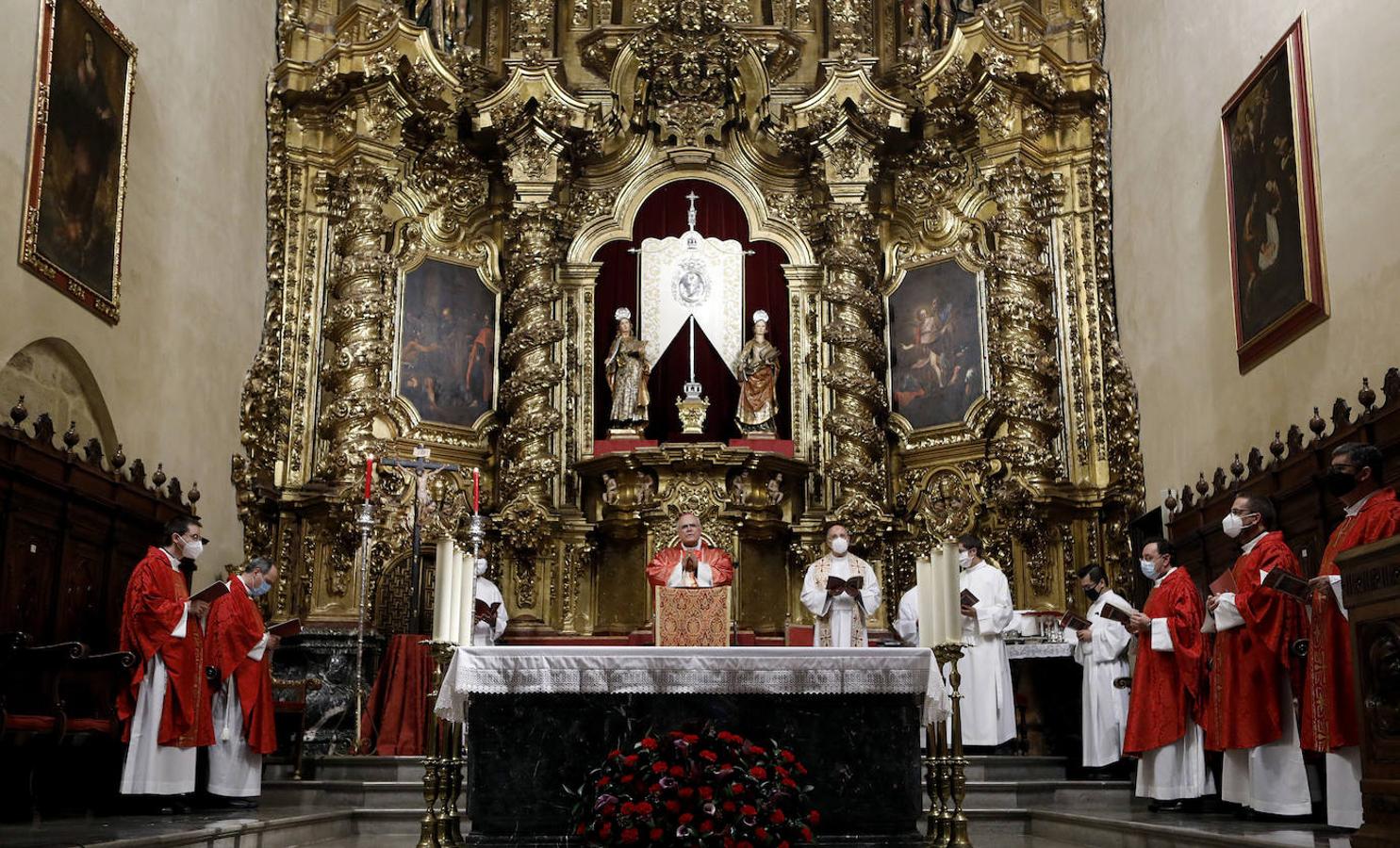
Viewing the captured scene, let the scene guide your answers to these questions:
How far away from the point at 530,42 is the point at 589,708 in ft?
33.2

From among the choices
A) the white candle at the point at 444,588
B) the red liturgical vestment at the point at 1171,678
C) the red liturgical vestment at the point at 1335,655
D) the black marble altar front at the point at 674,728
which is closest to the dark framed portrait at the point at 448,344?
the black marble altar front at the point at 674,728

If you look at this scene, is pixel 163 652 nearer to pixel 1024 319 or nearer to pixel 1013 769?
pixel 1013 769

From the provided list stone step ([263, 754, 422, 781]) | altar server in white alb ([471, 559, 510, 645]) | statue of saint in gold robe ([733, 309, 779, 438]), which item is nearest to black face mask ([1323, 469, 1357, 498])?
stone step ([263, 754, 422, 781])

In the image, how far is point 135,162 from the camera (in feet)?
39.4

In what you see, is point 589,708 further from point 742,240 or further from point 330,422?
point 742,240

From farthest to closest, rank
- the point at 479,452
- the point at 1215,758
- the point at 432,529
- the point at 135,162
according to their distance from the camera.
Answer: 1. the point at 479,452
2. the point at 432,529
3. the point at 135,162
4. the point at 1215,758

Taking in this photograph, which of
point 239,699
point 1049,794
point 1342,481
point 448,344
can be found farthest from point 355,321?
point 1342,481

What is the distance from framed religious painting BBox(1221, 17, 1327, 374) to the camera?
1054cm

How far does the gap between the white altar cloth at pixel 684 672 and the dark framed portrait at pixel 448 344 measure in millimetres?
7732

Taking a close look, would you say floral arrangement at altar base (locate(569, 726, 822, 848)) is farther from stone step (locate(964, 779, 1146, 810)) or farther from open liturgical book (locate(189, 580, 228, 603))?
open liturgical book (locate(189, 580, 228, 603))

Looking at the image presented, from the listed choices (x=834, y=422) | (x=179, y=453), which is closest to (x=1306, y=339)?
(x=834, y=422)

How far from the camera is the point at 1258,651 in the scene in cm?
876

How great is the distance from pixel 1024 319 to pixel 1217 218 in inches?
102

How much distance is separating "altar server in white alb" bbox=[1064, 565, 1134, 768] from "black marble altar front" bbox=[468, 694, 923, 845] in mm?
3733
